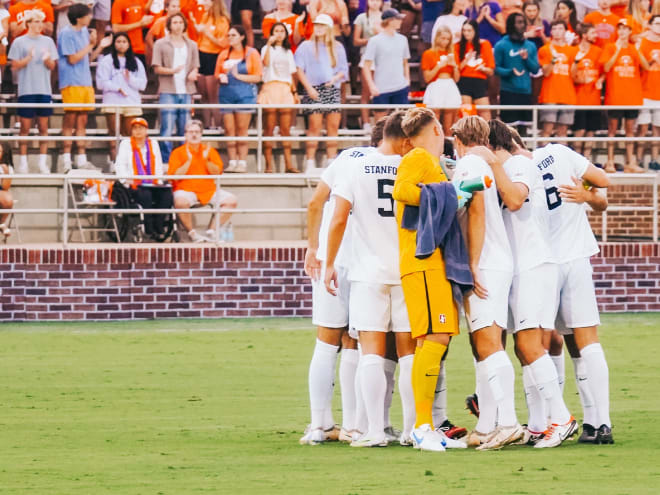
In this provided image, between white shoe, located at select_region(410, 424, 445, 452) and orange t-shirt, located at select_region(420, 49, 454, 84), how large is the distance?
11182 mm

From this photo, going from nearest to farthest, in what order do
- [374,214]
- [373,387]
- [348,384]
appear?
[373,387] → [374,214] → [348,384]

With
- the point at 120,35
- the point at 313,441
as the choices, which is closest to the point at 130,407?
the point at 313,441

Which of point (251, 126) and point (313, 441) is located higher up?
point (251, 126)

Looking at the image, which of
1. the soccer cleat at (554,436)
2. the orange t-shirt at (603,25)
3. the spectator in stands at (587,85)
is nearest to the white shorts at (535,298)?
the soccer cleat at (554,436)

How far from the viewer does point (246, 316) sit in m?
16.4

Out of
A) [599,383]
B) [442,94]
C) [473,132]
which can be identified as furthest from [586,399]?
[442,94]

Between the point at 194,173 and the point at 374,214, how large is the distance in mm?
9312

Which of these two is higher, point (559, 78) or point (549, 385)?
point (559, 78)

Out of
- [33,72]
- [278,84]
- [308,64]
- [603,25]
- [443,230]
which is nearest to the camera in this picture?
[443,230]

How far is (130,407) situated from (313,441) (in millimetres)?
2076

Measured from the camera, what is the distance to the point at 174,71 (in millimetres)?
18203

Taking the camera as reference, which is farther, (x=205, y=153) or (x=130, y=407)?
(x=205, y=153)

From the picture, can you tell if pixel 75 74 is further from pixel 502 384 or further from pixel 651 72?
pixel 502 384

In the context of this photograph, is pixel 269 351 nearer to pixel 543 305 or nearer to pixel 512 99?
pixel 543 305
